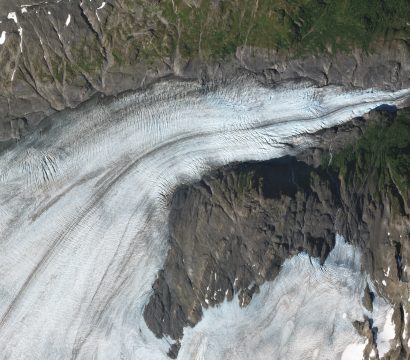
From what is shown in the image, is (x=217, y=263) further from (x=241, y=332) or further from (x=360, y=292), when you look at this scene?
(x=360, y=292)

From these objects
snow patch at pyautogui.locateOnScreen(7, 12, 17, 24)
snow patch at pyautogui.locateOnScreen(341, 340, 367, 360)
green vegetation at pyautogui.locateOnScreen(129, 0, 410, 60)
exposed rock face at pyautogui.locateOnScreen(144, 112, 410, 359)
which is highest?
snow patch at pyautogui.locateOnScreen(7, 12, 17, 24)

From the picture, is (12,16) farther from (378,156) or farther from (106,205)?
(378,156)

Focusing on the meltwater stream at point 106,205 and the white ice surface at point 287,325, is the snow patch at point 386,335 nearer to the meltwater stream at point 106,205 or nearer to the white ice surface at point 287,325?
the white ice surface at point 287,325

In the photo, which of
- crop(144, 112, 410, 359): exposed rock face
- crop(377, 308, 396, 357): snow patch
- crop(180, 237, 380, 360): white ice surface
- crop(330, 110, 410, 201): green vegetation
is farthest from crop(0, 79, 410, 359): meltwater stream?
crop(330, 110, 410, 201): green vegetation

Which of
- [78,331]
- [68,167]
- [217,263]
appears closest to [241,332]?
[217,263]

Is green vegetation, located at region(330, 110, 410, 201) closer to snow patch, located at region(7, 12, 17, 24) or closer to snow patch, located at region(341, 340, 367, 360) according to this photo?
snow patch, located at region(341, 340, 367, 360)
